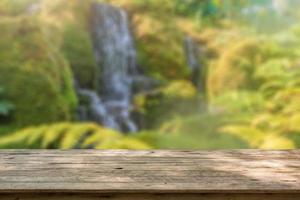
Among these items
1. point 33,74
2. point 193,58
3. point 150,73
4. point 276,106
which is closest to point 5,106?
point 33,74

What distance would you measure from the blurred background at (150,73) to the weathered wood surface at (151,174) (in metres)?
1.55

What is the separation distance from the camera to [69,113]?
8.05 feet

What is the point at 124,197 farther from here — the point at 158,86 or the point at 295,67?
the point at 295,67

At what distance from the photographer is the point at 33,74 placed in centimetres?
240

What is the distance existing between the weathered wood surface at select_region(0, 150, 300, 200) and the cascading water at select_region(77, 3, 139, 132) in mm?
1892

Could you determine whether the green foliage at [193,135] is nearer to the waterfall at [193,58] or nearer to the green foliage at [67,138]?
the green foliage at [67,138]

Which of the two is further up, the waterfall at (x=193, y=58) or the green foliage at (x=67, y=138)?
the waterfall at (x=193, y=58)

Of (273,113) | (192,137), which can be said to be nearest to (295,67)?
(273,113)

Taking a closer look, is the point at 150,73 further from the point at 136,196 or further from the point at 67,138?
the point at 136,196

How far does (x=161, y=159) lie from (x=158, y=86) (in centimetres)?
201

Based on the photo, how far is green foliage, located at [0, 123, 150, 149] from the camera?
2207 millimetres

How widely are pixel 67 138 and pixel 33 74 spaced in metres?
0.51

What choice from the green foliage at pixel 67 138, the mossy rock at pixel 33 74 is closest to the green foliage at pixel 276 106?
the green foliage at pixel 67 138

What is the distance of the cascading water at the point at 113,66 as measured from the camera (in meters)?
2.61
